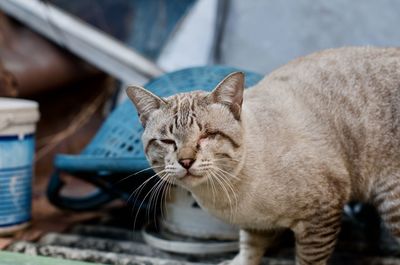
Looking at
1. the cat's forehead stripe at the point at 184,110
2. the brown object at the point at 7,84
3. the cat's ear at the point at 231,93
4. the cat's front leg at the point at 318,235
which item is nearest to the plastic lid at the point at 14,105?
the brown object at the point at 7,84

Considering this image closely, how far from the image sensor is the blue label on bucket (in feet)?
9.68

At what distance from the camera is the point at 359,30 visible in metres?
3.39

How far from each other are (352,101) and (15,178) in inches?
63.9

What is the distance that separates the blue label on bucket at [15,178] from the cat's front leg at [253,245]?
1132 mm

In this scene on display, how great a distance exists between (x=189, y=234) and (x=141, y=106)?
0.88 meters

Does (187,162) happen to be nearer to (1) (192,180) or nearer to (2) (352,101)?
(1) (192,180)

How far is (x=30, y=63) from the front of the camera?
155 inches

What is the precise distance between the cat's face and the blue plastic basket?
1.53 feet

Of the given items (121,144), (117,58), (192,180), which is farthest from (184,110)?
(117,58)

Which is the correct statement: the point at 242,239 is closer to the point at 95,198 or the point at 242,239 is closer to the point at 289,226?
the point at 289,226

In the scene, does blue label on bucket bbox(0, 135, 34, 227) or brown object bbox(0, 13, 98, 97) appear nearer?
blue label on bucket bbox(0, 135, 34, 227)

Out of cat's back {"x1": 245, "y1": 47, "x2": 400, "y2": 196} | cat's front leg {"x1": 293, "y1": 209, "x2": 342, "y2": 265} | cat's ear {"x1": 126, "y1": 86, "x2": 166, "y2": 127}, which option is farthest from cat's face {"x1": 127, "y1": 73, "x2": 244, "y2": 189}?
cat's front leg {"x1": 293, "y1": 209, "x2": 342, "y2": 265}

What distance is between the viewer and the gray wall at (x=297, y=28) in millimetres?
3348

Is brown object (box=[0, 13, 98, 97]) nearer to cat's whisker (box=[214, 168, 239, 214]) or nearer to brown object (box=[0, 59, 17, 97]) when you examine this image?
brown object (box=[0, 59, 17, 97])
